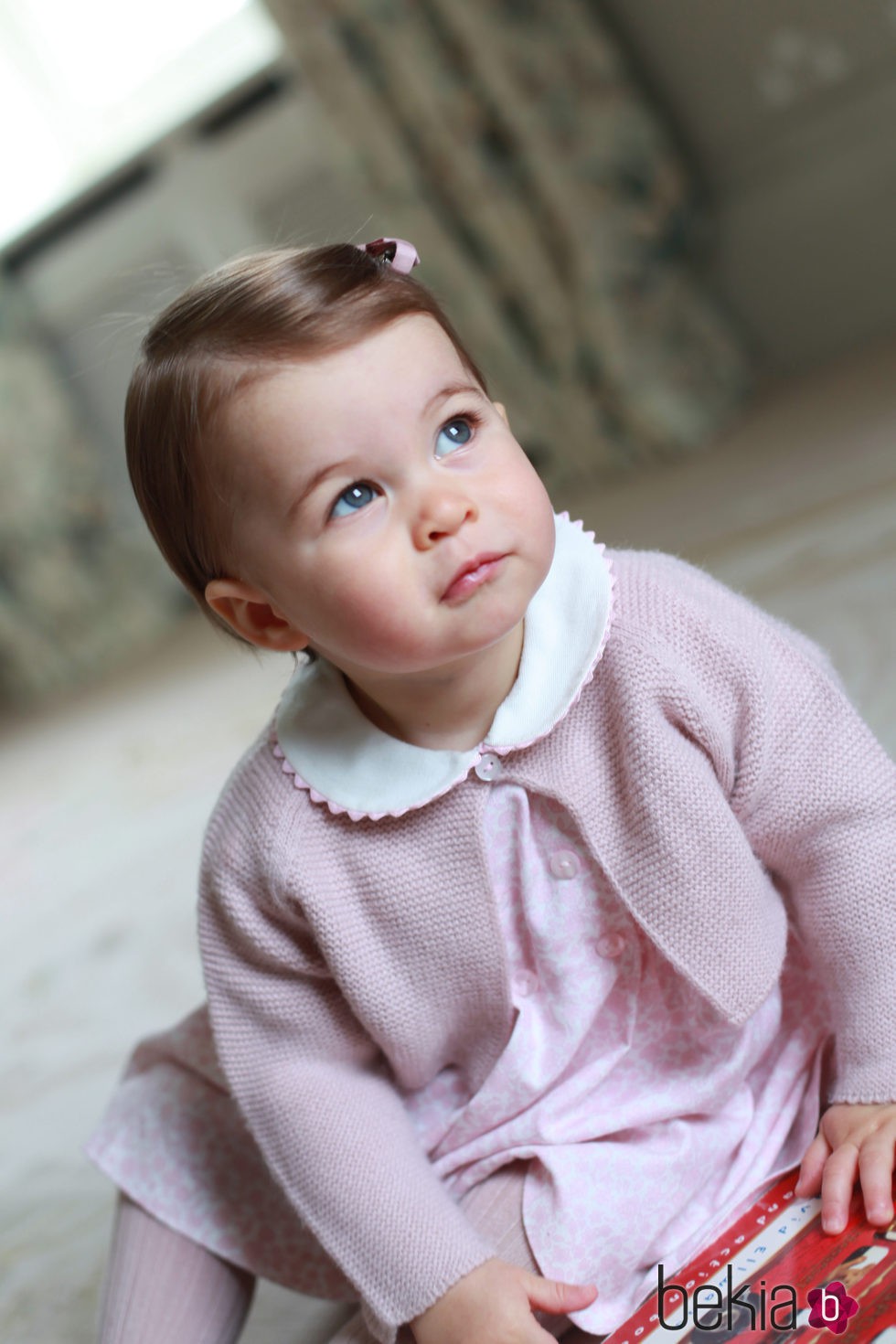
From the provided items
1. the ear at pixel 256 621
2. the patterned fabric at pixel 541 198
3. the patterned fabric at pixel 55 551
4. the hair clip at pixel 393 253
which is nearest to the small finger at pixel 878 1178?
the ear at pixel 256 621

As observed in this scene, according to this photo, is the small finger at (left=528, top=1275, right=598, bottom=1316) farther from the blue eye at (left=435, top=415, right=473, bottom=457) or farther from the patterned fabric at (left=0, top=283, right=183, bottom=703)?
the patterned fabric at (left=0, top=283, right=183, bottom=703)

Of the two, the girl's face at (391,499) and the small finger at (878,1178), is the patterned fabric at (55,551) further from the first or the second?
the small finger at (878,1178)

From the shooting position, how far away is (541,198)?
2480 mm

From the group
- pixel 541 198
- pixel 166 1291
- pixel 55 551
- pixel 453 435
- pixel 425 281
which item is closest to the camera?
pixel 453 435

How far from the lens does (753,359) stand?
8.87ft

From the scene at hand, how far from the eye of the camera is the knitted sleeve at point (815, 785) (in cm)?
65

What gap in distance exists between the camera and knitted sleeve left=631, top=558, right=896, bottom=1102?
654mm

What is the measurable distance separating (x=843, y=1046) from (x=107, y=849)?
1345 millimetres

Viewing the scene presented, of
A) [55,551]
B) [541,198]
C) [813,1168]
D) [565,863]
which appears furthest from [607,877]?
[55,551]

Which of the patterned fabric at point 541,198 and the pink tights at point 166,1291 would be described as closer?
the pink tights at point 166,1291

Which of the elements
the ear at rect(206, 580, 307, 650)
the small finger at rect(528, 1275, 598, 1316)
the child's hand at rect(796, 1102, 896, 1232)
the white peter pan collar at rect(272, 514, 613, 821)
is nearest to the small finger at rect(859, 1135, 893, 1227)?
the child's hand at rect(796, 1102, 896, 1232)

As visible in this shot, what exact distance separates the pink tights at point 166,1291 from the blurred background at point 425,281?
24 cm

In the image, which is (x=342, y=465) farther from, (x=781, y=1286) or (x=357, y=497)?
(x=781, y=1286)

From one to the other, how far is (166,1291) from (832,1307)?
16.2 inches
